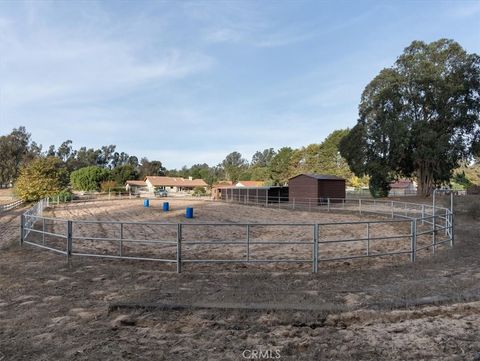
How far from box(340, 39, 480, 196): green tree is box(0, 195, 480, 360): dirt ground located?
29.5 metres

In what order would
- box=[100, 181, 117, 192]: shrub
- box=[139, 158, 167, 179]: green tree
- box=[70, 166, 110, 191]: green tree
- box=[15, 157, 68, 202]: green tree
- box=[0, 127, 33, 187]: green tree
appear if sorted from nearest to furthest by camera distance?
box=[15, 157, 68, 202]: green tree < box=[100, 181, 117, 192]: shrub < box=[70, 166, 110, 191]: green tree < box=[0, 127, 33, 187]: green tree < box=[139, 158, 167, 179]: green tree

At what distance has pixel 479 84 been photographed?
35.0 metres

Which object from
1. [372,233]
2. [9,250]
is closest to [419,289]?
[372,233]

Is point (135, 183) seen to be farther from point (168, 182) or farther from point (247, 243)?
point (247, 243)

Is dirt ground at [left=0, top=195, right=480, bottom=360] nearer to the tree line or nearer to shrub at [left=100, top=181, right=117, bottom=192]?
the tree line

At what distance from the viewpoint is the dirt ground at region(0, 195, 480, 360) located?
3.97 meters

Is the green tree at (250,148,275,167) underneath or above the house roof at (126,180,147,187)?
above

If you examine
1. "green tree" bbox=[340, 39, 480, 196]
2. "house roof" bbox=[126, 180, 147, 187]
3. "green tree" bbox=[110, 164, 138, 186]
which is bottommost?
"house roof" bbox=[126, 180, 147, 187]

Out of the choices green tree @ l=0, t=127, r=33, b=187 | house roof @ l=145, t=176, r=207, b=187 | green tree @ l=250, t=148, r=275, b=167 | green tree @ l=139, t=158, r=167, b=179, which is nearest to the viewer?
green tree @ l=0, t=127, r=33, b=187

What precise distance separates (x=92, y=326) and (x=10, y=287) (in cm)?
281

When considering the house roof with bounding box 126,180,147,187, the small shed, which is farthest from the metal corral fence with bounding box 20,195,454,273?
the house roof with bounding box 126,180,147,187

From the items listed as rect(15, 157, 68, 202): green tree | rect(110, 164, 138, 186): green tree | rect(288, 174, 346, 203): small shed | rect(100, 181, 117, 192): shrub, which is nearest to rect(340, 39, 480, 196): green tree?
rect(288, 174, 346, 203): small shed

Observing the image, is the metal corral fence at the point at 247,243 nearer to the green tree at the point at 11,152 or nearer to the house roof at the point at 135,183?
the house roof at the point at 135,183

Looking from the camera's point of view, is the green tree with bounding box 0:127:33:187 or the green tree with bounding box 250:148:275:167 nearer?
the green tree with bounding box 0:127:33:187
